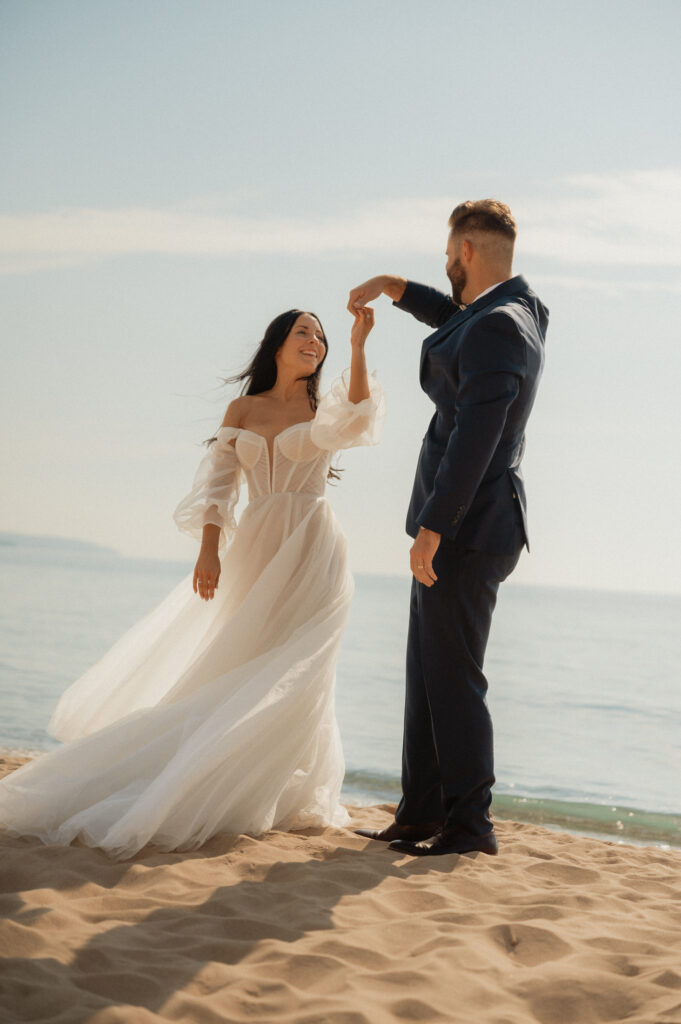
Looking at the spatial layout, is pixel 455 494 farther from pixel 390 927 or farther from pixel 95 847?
pixel 95 847

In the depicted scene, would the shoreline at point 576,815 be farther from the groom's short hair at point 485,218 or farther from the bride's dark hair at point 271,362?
the groom's short hair at point 485,218

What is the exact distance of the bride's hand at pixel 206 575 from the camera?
4156 millimetres

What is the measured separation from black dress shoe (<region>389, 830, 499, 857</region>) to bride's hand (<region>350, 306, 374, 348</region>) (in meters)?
1.96

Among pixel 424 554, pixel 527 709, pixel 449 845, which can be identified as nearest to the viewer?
pixel 424 554

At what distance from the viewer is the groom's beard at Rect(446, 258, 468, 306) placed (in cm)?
371

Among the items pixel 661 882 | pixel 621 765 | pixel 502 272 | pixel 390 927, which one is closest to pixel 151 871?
pixel 390 927

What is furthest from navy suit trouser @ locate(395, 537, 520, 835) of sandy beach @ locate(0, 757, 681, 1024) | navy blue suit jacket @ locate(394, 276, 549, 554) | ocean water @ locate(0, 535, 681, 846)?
ocean water @ locate(0, 535, 681, 846)

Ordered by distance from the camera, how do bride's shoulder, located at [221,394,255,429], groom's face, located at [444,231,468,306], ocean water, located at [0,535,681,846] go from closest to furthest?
groom's face, located at [444,231,468,306], bride's shoulder, located at [221,394,255,429], ocean water, located at [0,535,681,846]

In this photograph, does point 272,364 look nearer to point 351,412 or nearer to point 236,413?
point 236,413

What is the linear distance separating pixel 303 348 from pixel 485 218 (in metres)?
1.13

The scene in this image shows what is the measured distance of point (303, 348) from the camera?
445 centimetres

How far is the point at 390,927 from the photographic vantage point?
2.63 m

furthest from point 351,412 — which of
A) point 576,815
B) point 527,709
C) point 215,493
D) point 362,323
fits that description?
point 527,709

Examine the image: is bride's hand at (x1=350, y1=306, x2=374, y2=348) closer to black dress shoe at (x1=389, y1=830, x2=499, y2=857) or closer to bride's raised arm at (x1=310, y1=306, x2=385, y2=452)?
bride's raised arm at (x1=310, y1=306, x2=385, y2=452)
